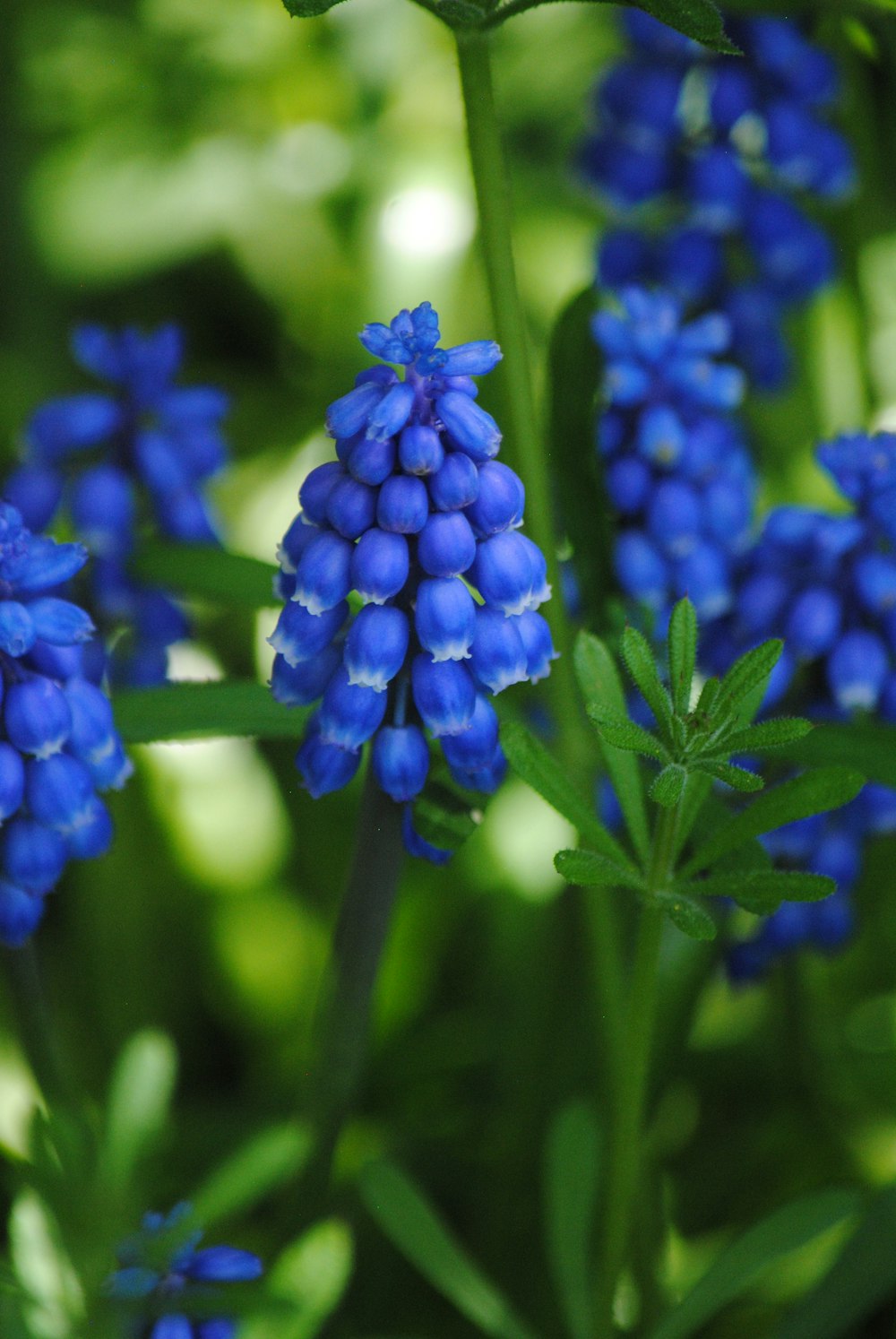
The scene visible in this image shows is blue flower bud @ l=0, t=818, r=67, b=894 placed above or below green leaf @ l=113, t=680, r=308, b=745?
below

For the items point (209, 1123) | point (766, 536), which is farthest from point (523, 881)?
point (766, 536)

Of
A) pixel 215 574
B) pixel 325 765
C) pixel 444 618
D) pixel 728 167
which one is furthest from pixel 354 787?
pixel 444 618

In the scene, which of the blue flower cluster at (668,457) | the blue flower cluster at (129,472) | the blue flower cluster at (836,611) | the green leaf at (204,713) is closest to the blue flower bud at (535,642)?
the green leaf at (204,713)

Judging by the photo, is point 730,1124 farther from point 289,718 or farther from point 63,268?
point 63,268

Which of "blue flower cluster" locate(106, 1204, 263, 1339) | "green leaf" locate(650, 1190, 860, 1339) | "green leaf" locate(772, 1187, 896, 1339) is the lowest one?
"green leaf" locate(772, 1187, 896, 1339)

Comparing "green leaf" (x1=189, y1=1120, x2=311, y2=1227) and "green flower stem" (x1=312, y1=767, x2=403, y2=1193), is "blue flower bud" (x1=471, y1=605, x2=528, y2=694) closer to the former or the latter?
"green flower stem" (x1=312, y1=767, x2=403, y2=1193)

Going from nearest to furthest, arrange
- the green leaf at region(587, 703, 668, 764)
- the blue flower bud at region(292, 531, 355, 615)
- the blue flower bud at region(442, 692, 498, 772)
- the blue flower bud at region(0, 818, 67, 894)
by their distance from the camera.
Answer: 1. the green leaf at region(587, 703, 668, 764)
2. the blue flower bud at region(292, 531, 355, 615)
3. the blue flower bud at region(442, 692, 498, 772)
4. the blue flower bud at region(0, 818, 67, 894)

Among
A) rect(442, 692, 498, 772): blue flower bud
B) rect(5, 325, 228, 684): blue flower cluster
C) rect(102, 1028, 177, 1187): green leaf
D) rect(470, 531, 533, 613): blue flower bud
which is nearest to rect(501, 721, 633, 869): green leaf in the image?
rect(442, 692, 498, 772): blue flower bud
